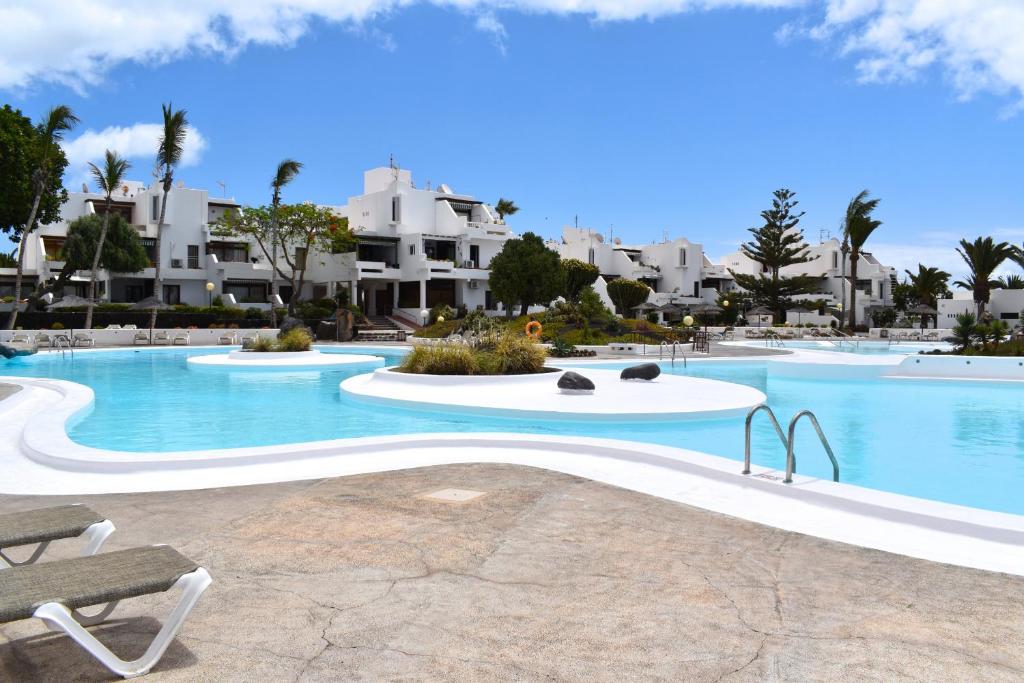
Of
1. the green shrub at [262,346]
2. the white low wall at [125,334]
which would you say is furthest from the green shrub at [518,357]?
the white low wall at [125,334]

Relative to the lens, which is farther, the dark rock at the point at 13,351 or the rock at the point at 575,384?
the dark rock at the point at 13,351

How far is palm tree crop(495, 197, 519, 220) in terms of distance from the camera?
73.7 metres

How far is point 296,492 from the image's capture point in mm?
6781

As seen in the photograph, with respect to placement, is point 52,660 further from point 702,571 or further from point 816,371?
point 816,371

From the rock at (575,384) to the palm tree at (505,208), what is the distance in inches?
2352

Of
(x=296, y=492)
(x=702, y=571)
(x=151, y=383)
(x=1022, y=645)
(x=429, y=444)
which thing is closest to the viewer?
(x=1022, y=645)

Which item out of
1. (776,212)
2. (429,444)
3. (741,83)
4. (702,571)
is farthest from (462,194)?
(702,571)

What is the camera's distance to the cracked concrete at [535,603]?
11.3 ft

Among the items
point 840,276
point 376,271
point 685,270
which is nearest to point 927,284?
point 840,276

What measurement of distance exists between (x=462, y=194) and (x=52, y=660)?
186ft

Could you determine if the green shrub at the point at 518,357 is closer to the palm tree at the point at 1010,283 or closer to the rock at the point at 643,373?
the rock at the point at 643,373

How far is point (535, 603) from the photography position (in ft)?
13.8

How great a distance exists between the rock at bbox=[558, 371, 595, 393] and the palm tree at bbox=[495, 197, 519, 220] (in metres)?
59.7

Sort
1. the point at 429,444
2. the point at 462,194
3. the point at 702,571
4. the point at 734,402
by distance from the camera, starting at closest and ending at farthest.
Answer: the point at 702,571, the point at 429,444, the point at 734,402, the point at 462,194
